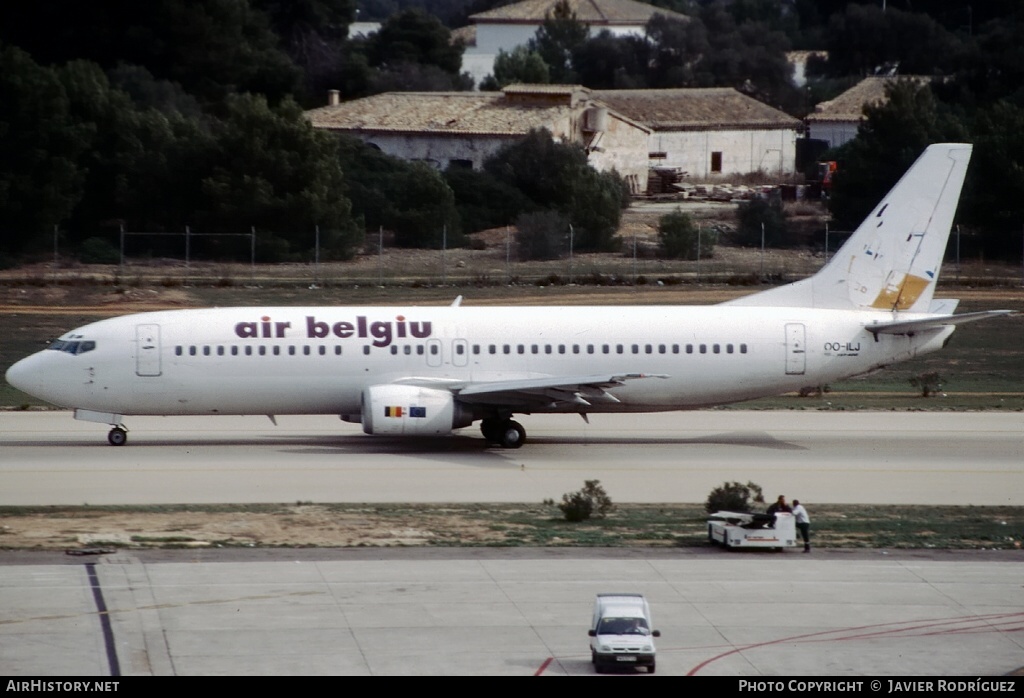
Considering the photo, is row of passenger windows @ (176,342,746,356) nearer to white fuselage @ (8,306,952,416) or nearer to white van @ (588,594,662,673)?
white fuselage @ (8,306,952,416)

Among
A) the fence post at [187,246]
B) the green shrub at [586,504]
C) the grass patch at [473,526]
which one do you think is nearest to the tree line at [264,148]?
the fence post at [187,246]

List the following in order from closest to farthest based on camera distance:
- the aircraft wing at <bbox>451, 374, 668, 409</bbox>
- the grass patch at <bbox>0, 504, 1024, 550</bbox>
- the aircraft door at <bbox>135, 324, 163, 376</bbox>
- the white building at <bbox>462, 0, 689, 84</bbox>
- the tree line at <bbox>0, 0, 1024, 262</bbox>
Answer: the grass patch at <bbox>0, 504, 1024, 550</bbox>, the aircraft wing at <bbox>451, 374, 668, 409</bbox>, the aircraft door at <bbox>135, 324, 163, 376</bbox>, the tree line at <bbox>0, 0, 1024, 262</bbox>, the white building at <bbox>462, 0, 689, 84</bbox>

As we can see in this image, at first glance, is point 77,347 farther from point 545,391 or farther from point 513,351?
point 545,391

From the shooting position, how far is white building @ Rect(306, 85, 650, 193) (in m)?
92.9

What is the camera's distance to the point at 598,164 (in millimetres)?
95688

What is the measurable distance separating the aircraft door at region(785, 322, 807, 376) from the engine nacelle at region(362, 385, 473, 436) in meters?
8.75

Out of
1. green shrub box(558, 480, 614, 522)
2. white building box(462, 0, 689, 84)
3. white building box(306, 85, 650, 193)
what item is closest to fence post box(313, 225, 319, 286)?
white building box(306, 85, 650, 193)

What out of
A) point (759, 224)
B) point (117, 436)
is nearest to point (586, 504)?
Answer: point (117, 436)

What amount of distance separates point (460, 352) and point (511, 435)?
245 cm

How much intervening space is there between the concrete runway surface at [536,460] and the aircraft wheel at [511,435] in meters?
0.30

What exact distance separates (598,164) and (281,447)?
60.5 metres

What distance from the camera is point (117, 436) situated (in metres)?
38.0

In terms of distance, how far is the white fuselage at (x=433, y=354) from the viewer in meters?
37.3
